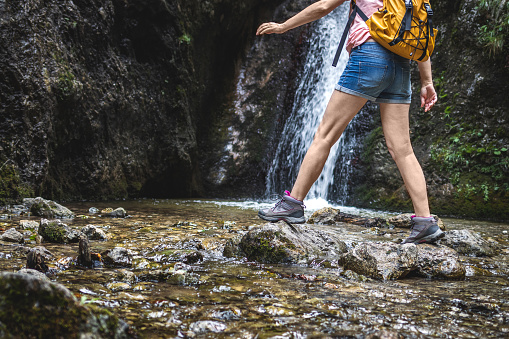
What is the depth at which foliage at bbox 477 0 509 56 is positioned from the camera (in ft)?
21.0

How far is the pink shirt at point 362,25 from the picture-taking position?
96.1 inches

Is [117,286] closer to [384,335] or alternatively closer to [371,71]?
[384,335]

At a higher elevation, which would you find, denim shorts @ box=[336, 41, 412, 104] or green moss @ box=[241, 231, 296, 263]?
denim shorts @ box=[336, 41, 412, 104]

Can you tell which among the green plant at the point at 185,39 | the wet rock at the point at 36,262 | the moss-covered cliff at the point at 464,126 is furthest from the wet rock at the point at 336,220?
the green plant at the point at 185,39

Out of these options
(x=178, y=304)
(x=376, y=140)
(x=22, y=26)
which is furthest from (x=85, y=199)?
(x=376, y=140)

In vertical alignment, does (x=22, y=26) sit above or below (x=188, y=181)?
above

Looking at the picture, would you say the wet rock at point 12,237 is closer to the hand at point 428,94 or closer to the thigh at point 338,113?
the thigh at point 338,113

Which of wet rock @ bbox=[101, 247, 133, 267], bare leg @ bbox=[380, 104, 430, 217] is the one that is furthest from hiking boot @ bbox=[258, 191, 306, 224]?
wet rock @ bbox=[101, 247, 133, 267]

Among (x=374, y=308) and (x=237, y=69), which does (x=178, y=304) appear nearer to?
(x=374, y=308)

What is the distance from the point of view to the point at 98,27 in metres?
6.12

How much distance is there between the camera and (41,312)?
38.9 inches

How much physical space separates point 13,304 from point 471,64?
8.07 meters

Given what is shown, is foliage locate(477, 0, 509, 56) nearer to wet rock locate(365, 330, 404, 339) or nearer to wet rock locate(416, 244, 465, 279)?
wet rock locate(416, 244, 465, 279)

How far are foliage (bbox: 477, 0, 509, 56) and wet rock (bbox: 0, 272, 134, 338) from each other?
753cm
